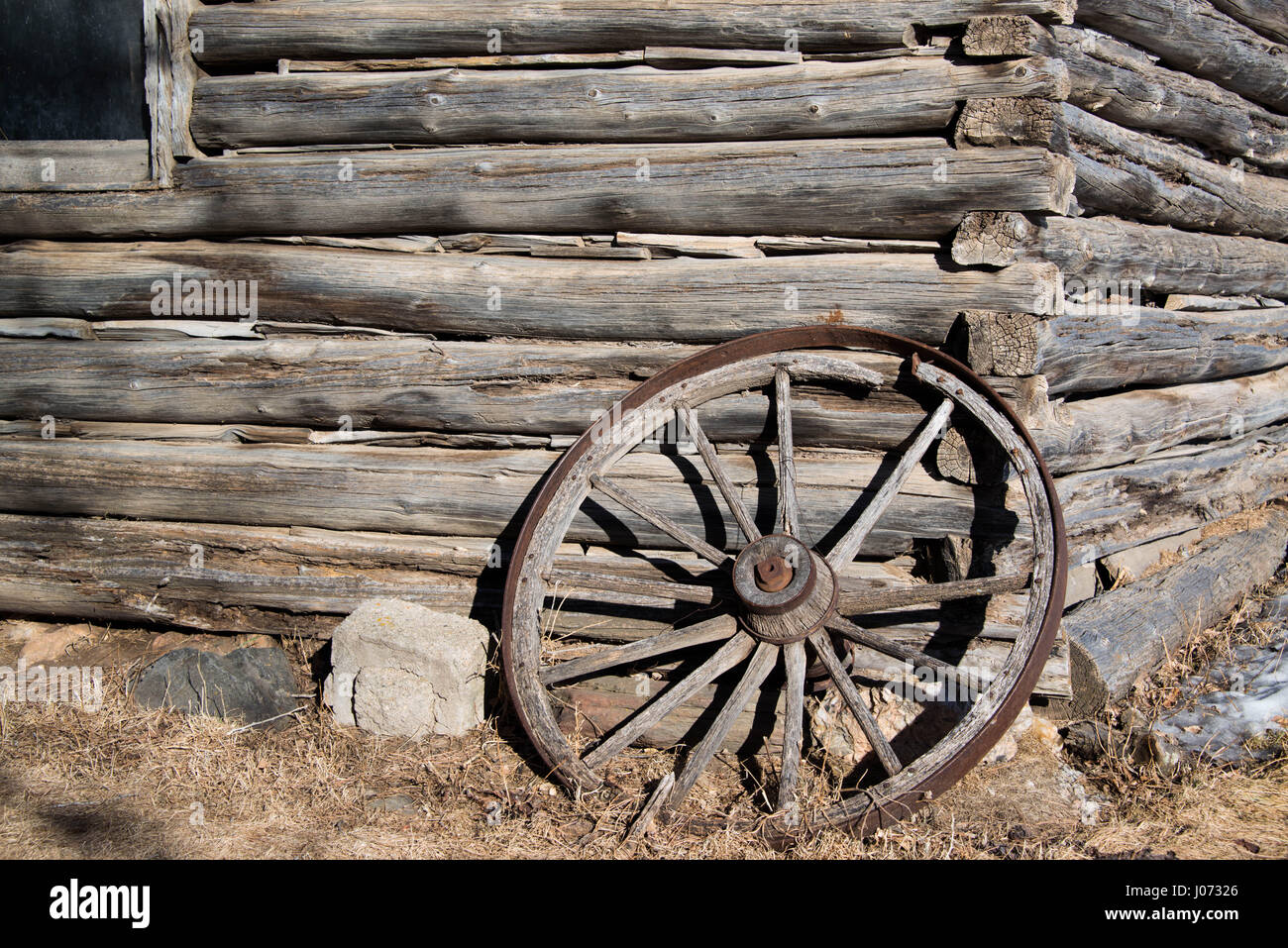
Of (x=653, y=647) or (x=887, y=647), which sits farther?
(x=653, y=647)

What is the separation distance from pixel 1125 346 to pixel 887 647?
1778mm

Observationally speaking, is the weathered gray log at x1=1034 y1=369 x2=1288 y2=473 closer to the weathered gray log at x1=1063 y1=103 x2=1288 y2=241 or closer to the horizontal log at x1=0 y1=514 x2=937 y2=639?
the weathered gray log at x1=1063 y1=103 x2=1288 y2=241

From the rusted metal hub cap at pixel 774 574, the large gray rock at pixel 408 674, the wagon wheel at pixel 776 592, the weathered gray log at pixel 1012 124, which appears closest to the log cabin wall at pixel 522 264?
the weathered gray log at pixel 1012 124

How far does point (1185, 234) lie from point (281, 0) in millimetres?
4199

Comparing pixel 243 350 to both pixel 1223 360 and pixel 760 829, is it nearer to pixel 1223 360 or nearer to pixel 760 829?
pixel 760 829

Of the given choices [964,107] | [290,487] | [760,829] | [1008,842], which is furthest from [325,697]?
[964,107]

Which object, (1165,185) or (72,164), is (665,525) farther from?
(72,164)

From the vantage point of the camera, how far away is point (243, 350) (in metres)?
4.08

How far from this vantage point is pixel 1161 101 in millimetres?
4336

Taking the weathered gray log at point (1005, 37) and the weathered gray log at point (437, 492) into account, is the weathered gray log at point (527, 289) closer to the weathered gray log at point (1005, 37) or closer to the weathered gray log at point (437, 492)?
the weathered gray log at point (437, 492)

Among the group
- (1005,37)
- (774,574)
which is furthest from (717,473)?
(1005,37)

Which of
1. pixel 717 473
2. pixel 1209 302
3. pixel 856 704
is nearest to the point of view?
pixel 856 704

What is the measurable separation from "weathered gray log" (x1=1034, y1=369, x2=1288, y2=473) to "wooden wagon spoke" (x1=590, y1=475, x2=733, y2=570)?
1229mm

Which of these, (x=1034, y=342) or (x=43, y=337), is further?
(x=43, y=337)
